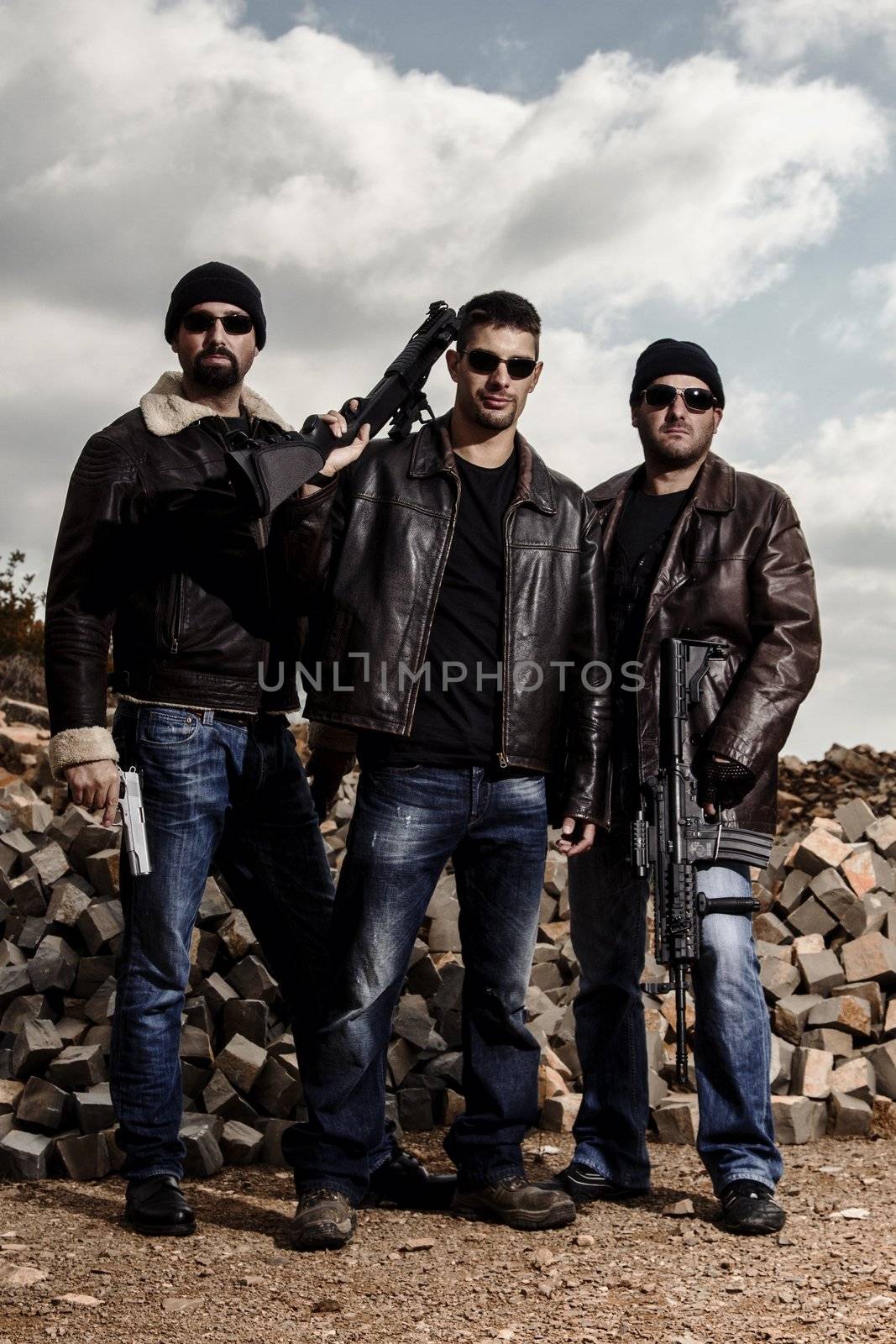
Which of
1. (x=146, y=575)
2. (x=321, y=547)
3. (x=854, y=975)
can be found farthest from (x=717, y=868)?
(x=854, y=975)

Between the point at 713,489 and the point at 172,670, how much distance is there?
6.00ft

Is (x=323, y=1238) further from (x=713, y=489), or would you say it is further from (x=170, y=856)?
(x=713, y=489)

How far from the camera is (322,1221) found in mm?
3967

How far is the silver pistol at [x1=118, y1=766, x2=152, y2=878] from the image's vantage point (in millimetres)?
4008

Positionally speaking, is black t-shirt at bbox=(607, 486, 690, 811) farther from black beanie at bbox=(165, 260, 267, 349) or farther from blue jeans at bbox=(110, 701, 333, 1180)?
black beanie at bbox=(165, 260, 267, 349)

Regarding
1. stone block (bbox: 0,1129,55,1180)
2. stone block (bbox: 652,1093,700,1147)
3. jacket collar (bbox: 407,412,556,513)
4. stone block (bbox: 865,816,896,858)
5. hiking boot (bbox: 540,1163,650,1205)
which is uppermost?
jacket collar (bbox: 407,412,556,513)

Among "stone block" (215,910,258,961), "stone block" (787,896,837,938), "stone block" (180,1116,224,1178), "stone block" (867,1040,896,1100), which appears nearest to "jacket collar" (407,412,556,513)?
"stone block" (180,1116,224,1178)

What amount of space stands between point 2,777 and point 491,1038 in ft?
23.4

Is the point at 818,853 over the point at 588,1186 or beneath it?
over

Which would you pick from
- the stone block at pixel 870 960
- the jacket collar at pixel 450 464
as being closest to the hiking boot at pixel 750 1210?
the jacket collar at pixel 450 464

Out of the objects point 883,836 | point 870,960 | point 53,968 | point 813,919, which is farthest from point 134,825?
point 883,836

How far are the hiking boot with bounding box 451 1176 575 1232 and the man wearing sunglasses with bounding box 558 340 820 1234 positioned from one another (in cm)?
22

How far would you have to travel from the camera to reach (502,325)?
4098 millimetres

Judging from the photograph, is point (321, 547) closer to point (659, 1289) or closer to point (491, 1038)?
point (491, 1038)
